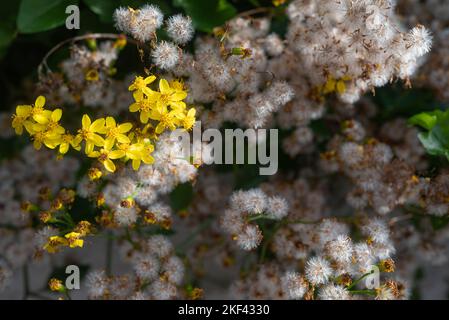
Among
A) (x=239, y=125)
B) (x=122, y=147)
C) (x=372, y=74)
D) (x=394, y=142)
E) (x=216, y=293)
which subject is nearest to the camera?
(x=122, y=147)

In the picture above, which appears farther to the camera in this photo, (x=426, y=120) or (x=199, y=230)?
(x=199, y=230)

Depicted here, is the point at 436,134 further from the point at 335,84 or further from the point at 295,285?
the point at 295,285

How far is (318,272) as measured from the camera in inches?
35.5

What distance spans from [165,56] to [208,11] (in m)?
0.25

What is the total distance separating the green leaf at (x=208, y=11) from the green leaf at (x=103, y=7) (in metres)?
0.12

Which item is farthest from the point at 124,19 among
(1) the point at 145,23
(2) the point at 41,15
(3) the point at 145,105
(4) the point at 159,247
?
(4) the point at 159,247

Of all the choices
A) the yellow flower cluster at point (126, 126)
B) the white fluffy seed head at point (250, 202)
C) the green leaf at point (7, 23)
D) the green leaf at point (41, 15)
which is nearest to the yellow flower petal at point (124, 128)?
the yellow flower cluster at point (126, 126)

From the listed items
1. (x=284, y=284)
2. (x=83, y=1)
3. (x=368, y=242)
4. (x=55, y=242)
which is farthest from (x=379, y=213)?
(x=83, y=1)

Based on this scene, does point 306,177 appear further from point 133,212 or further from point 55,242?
point 55,242

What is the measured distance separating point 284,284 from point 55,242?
36 cm

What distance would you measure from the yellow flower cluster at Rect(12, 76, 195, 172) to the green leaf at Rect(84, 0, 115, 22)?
26cm

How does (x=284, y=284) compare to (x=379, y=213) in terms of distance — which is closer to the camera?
(x=284, y=284)

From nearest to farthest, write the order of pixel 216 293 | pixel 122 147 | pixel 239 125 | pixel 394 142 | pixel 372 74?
pixel 122 147, pixel 372 74, pixel 239 125, pixel 394 142, pixel 216 293

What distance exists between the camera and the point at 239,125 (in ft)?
3.56
